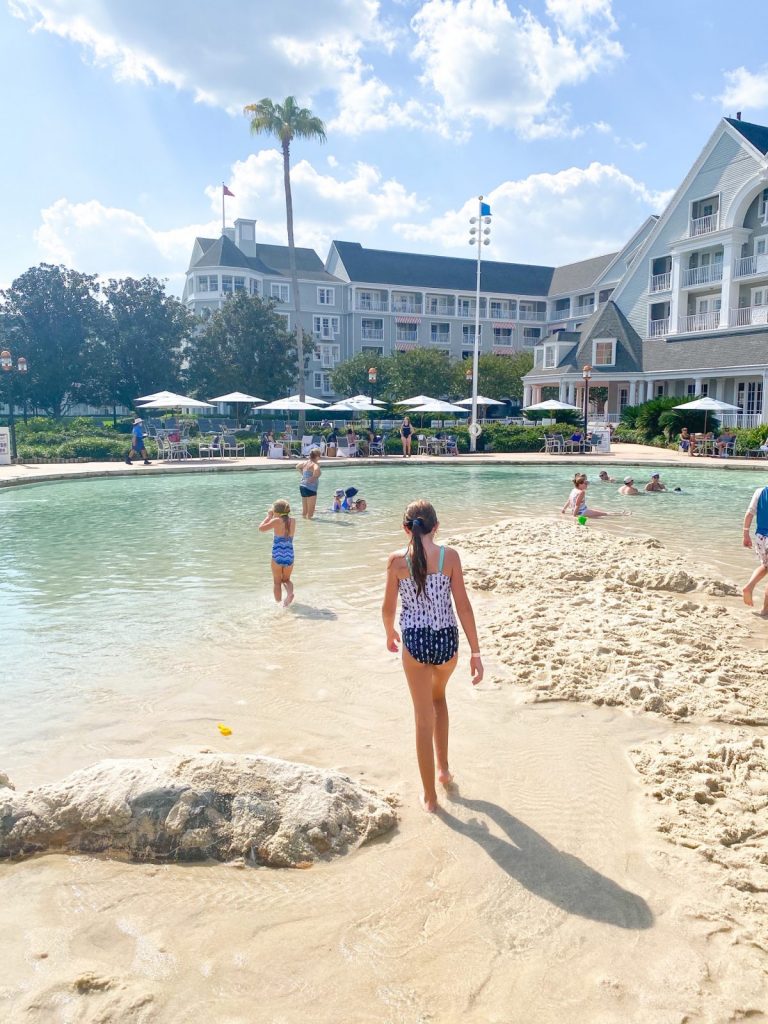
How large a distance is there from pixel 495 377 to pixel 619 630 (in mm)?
46852

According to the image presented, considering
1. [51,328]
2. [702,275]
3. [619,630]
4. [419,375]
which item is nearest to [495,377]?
[419,375]

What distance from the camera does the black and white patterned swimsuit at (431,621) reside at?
437cm

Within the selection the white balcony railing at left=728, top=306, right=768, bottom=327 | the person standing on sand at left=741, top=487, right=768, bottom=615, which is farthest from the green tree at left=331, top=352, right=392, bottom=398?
the person standing on sand at left=741, top=487, right=768, bottom=615

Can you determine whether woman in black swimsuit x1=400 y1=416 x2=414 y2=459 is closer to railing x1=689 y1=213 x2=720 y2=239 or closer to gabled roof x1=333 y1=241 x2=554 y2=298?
railing x1=689 y1=213 x2=720 y2=239

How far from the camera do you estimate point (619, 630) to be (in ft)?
24.9

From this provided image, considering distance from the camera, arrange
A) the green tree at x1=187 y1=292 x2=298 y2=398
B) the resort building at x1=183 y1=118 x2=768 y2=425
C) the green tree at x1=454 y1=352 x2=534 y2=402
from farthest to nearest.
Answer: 1. the green tree at x1=454 y1=352 x2=534 y2=402
2. the green tree at x1=187 y1=292 x2=298 y2=398
3. the resort building at x1=183 y1=118 x2=768 y2=425

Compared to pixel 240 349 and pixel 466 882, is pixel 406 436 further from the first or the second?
pixel 466 882

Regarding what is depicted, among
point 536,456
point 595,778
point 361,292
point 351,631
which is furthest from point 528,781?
point 361,292

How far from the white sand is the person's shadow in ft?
0.04

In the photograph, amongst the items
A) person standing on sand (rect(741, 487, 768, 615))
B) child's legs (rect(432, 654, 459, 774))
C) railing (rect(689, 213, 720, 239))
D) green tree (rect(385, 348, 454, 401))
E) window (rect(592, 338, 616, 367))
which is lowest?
child's legs (rect(432, 654, 459, 774))

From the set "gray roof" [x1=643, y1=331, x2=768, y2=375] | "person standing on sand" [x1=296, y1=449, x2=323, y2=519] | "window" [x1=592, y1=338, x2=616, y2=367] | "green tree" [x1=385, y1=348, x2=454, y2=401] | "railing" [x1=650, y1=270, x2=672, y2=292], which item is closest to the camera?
"person standing on sand" [x1=296, y1=449, x2=323, y2=519]

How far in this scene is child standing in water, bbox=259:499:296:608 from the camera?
9.05m

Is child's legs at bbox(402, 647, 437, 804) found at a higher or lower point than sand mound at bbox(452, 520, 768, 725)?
higher

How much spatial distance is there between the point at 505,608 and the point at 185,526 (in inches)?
356
